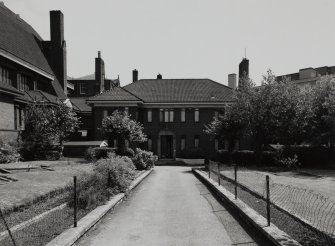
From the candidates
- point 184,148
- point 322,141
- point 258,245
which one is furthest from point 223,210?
point 184,148

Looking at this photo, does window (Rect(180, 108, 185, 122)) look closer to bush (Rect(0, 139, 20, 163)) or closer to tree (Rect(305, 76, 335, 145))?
tree (Rect(305, 76, 335, 145))

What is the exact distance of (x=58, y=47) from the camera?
47.2 m

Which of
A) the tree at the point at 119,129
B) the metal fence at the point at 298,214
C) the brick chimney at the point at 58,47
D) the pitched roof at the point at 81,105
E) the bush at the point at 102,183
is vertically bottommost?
the metal fence at the point at 298,214

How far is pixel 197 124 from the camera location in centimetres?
4512

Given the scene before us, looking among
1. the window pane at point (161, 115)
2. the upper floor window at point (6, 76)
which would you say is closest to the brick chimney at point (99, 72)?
the window pane at point (161, 115)

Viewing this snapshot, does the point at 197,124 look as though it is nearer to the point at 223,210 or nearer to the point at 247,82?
the point at 247,82

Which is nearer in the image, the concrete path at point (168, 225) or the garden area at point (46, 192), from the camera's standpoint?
the concrete path at point (168, 225)

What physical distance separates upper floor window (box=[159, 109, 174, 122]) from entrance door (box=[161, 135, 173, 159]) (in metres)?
2.17

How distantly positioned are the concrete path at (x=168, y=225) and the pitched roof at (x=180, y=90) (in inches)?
1298

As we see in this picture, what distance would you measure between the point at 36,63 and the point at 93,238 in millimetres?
35591

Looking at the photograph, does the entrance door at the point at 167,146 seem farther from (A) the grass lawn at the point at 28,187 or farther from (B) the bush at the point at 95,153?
(A) the grass lawn at the point at 28,187

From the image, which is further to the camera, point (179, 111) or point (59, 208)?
point (179, 111)

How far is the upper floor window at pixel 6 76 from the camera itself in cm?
3148

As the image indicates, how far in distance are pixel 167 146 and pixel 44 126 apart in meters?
18.8
